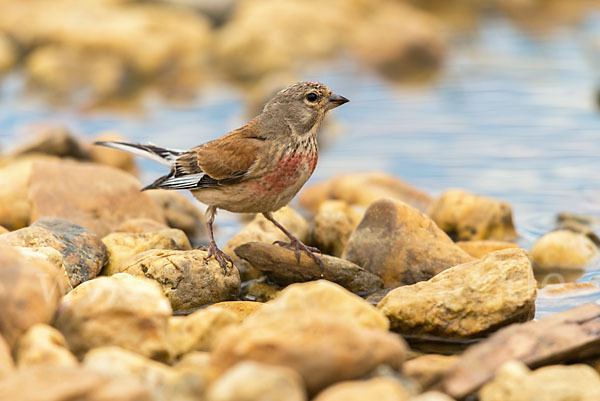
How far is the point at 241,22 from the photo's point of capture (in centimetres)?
1583

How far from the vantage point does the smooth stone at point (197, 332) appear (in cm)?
438

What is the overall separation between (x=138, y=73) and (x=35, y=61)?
5.79ft

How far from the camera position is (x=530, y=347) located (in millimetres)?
4113

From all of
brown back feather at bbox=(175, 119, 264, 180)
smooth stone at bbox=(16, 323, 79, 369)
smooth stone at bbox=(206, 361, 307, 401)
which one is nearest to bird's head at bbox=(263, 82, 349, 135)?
brown back feather at bbox=(175, 119, 264, 180)

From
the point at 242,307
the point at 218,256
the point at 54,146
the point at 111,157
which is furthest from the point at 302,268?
the point at 111,157

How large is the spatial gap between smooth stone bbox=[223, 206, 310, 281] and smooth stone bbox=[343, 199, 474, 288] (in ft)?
2.32

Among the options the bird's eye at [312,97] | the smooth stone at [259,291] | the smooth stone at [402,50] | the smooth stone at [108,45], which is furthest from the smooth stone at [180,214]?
the smooth stone at [402,50]

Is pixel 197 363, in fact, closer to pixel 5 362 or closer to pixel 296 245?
pixel 5 362

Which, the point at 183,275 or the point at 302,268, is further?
the point at 302,268

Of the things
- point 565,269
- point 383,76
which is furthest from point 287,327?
point 383,76

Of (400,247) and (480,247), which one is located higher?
(400,247)

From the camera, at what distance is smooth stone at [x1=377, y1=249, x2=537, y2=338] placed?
484 cm

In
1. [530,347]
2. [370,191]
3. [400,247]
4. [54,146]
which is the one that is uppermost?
[530,347]

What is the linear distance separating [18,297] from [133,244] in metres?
2.05
